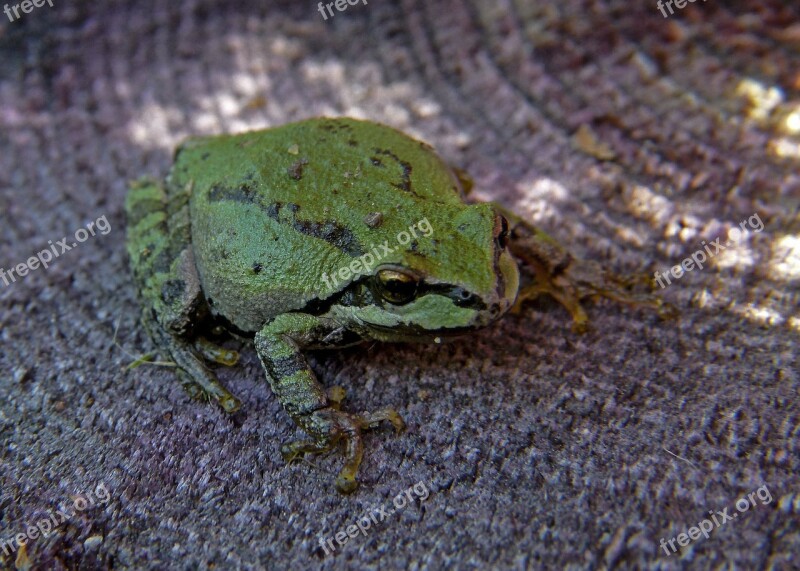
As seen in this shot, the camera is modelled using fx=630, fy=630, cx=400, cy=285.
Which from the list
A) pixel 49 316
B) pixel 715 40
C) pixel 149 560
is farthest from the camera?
pixel 715 40

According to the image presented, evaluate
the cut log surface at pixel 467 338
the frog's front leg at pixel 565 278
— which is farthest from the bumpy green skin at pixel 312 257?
the frog's front leg at pixel 565 278

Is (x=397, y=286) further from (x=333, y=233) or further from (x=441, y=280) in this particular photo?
(x=333, y=233)

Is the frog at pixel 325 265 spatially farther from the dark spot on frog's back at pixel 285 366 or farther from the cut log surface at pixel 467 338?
the cut log surface at pixel 467 338

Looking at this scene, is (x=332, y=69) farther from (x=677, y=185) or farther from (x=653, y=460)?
(x=653, y=460)

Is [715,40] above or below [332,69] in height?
below

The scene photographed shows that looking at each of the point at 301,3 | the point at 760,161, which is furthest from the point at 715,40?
the point at 301,3

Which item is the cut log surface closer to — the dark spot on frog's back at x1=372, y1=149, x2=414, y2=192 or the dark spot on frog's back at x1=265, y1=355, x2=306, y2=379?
the dark spot on frog's back at x1=265, y1=355, x2=306, y2=379

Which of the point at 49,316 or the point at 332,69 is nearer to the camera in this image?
the point at 49,316
